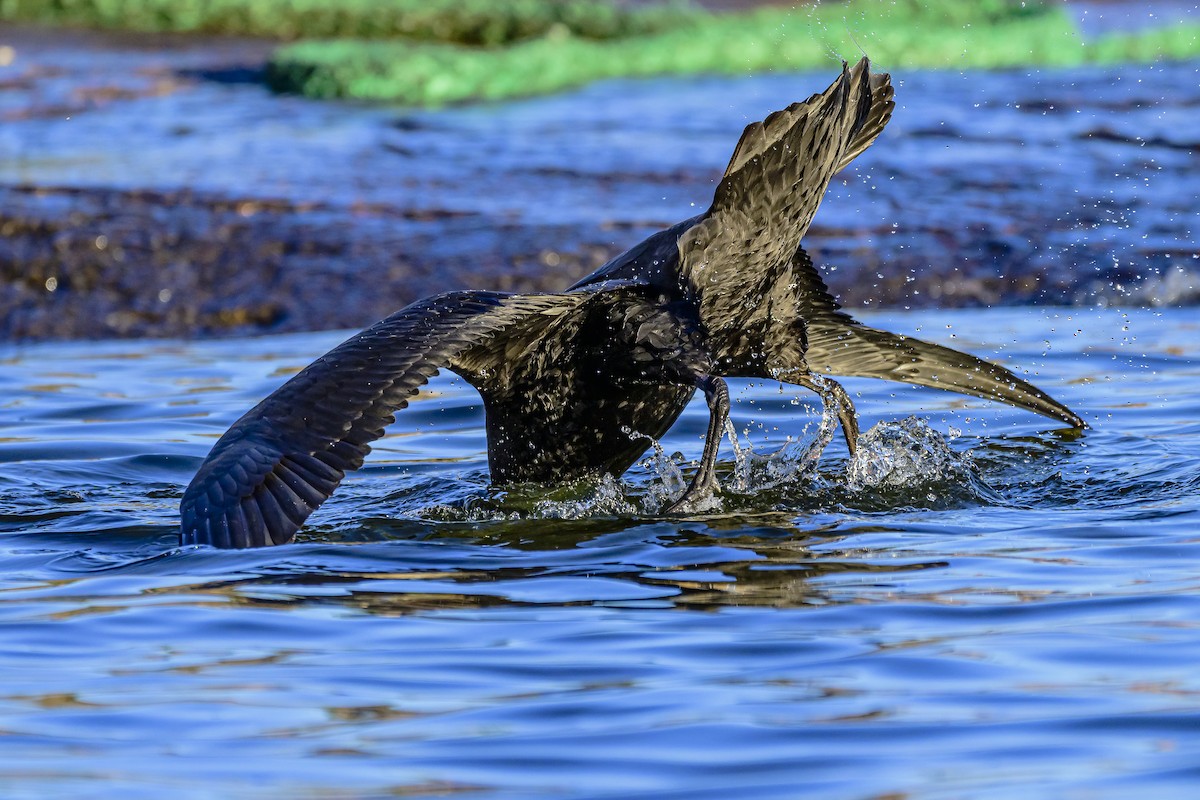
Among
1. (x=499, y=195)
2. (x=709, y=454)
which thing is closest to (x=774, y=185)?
(x=709, y=454)

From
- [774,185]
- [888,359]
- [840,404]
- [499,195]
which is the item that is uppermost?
[499,195]

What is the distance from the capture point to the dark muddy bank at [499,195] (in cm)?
1077

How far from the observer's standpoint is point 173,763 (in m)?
3.68

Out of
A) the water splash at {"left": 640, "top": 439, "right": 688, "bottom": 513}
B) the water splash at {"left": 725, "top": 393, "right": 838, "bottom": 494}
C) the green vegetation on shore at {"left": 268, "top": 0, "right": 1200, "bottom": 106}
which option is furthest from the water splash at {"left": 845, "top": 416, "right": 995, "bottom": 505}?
the green vegetation on shore at {"left": 268, "top": 0, "right": 1200, "bottom": 106}

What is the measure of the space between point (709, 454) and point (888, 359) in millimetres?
1241

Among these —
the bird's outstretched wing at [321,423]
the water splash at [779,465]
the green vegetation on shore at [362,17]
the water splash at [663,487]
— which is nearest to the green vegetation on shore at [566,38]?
the green vegetation on shore at [362,17]

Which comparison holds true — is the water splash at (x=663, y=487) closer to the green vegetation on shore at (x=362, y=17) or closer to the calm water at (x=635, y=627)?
the calm water at (x=635, y=627)

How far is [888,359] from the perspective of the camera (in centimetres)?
672

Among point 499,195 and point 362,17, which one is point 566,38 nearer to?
point 362,17

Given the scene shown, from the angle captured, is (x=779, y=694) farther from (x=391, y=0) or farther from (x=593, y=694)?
(x=391, y=0)

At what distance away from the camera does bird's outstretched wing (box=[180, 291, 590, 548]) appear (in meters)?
4.76

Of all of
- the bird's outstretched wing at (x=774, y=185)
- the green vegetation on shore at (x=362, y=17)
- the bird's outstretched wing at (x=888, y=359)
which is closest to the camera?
the bird's outstretched wing at (x=774, y=185)

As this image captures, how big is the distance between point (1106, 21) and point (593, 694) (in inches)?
801

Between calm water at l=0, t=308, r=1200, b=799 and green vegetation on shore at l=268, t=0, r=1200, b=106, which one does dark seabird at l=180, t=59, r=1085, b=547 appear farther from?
green vegetation on shore at l=268, t=0, r=1200, b=106
